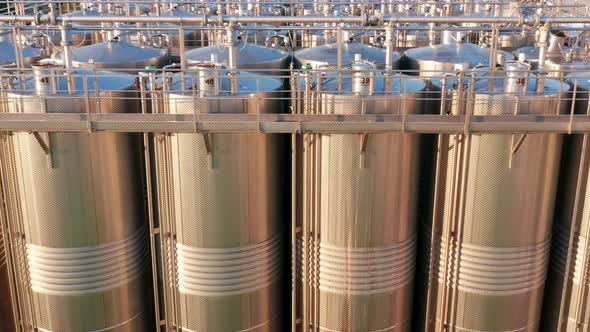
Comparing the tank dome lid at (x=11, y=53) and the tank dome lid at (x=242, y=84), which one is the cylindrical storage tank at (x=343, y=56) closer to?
the tank dome lid at (x=242, y=84)

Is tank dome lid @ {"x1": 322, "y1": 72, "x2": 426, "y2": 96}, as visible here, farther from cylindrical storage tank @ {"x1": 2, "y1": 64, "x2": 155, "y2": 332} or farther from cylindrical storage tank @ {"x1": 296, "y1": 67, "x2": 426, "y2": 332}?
cylindrical storage tank @ {"x1": 2, "y1": 64, "x2": 155, "y2": 332}

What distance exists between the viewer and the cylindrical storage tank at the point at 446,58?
30.7 ft

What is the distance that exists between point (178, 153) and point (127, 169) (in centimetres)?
85

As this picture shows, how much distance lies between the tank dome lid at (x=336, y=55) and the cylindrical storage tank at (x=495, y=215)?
179 cm

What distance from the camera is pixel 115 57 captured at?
9398 millimetres

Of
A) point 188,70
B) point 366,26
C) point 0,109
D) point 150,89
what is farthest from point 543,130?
point 0,109

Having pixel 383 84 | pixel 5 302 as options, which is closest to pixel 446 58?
pixel 383 84

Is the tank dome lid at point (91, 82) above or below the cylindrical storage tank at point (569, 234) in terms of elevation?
→ above

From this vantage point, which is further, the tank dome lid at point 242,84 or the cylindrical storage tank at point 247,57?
the cylindrical storage tank at point 247,57

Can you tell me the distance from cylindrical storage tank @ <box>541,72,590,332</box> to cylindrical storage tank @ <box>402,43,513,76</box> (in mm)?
1345

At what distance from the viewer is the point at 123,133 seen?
809 cm

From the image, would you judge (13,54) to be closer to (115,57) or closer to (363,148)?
(115,57)

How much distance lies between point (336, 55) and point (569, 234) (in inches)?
156

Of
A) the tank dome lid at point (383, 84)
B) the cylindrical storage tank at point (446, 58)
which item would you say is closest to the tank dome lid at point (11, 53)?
the tank dome lid at point (383, 84)
